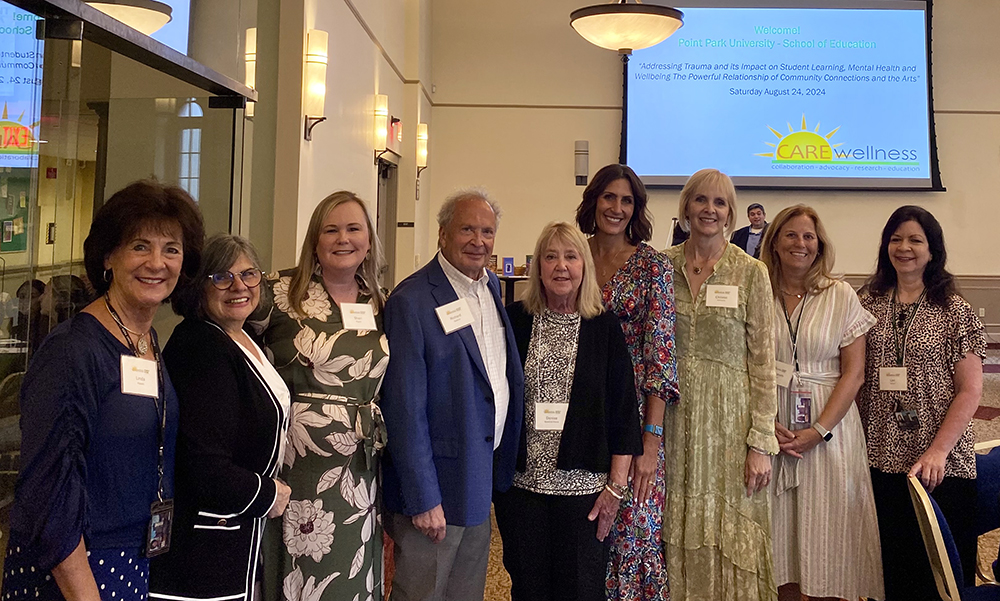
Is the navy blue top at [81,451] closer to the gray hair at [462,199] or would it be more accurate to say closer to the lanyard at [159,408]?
the lanyard at [159,408]

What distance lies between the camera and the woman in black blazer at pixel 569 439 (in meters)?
2.25

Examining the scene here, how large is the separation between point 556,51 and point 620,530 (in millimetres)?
8968

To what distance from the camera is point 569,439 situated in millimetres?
2250

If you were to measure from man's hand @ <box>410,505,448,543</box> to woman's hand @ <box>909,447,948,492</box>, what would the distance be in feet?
5.34

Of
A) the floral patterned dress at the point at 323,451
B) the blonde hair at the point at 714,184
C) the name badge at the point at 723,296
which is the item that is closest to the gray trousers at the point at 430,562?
the floral patterned dress at the point at 323,451

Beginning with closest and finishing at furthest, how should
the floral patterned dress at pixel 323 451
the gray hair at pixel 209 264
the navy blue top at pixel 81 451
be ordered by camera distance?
the navy blue top at pixel 81 451 → the gray hair at pixel 209 264 → the floral patterned dress at pixel 323 451

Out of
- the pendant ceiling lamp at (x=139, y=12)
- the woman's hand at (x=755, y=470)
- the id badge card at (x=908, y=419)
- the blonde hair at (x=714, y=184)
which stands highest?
the pendant ceiling lamp at (x=139, y=12)

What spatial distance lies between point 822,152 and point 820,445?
8362 mm

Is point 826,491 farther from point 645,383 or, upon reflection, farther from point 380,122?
point 380,122

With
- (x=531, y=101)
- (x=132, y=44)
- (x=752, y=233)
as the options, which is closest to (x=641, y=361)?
(x=132, y=44)

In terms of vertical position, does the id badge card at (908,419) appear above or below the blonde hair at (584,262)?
below

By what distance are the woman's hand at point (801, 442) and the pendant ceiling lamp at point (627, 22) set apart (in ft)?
14.3

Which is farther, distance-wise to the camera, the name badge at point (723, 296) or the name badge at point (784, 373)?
the name badge at point (784, 373)

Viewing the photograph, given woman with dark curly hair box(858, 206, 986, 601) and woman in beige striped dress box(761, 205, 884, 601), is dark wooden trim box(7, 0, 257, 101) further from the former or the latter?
woman with dark curly hair box(858, 206, 986, 601)
